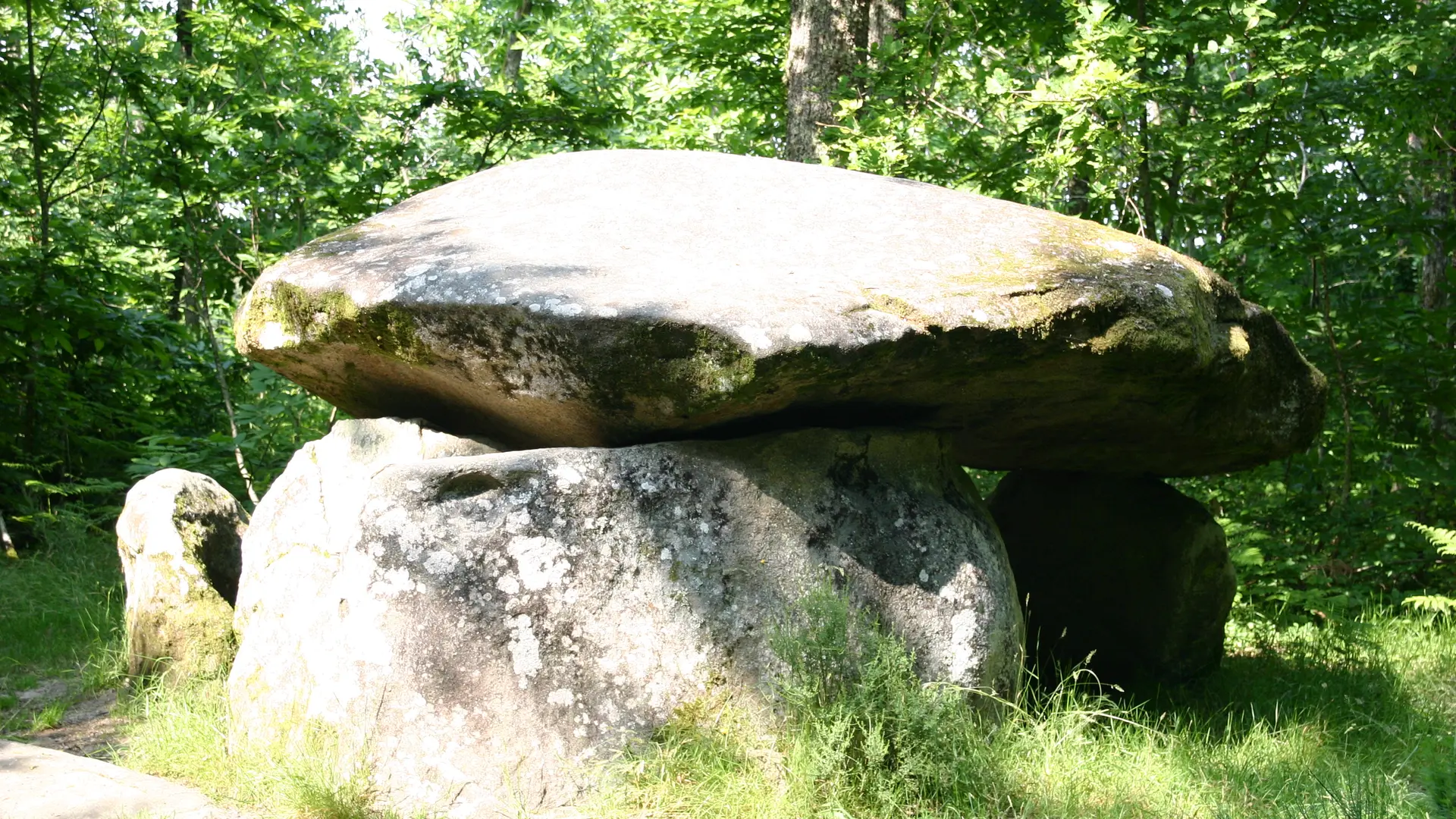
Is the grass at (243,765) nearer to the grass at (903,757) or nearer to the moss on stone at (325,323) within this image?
the grass at (903,757)

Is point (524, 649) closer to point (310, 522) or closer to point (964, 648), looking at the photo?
point (310, 522)

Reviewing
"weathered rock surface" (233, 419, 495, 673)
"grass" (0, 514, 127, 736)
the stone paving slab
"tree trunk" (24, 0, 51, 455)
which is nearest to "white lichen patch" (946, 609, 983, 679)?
"weathered rock surface" (233, 419, 495, 673)

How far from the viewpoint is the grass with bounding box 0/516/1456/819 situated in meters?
3.27

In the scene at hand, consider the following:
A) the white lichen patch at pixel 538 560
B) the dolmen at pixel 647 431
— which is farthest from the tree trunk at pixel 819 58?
the white lichen patch at pixel 538 560

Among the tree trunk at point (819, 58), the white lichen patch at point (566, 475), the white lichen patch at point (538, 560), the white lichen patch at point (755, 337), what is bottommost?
the white lichen patch at point (538, 560)

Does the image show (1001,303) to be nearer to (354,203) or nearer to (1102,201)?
(1102,201)

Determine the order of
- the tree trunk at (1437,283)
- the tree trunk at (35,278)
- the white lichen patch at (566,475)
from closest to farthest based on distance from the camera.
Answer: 1. the white lichen patch at (566,475)
2. the tree trunk at (35,278)
3. the tree trunk at (1437,283)

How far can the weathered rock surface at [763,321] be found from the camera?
3.45 m

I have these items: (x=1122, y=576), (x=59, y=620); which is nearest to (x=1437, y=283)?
(x=1122, y=576)

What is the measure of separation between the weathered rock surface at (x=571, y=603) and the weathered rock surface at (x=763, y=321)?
0.27 metres

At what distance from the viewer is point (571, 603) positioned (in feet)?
11.6

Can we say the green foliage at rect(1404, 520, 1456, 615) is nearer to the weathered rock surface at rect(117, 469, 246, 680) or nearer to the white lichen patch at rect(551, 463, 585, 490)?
the white lichen patch at rect(551, 463, 585, 490)

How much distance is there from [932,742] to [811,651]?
0.44 meters

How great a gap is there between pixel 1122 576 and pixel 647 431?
288cm
